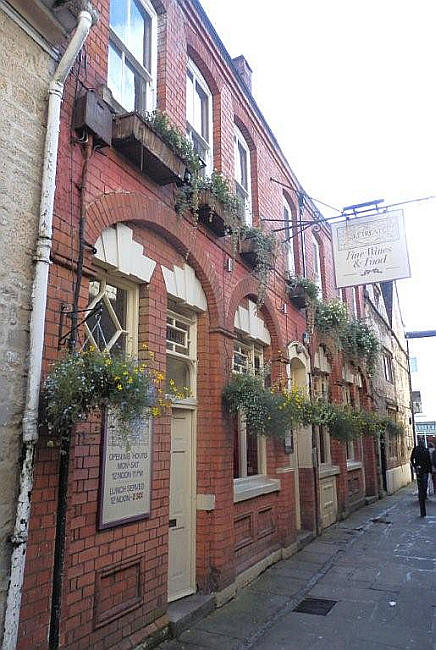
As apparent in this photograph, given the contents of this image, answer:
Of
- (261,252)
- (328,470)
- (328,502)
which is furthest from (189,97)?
(328,502)

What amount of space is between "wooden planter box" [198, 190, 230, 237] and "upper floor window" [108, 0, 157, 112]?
128 centimetres

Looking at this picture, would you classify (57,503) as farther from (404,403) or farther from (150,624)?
(404,403)

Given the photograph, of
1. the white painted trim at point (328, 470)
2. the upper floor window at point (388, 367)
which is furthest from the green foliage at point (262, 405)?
the upper floor window at point (388, 367)

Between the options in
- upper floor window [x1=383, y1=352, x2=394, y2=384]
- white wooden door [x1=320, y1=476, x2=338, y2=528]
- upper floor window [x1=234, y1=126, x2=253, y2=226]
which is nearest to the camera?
upper floor window [x1=234, y1=126, x2=253, y2=226]

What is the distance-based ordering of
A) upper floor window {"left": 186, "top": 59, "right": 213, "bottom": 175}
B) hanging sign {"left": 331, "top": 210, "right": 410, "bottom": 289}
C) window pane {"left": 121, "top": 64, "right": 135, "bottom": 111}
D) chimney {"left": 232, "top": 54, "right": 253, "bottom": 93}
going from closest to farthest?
1. window pane {"left": 121, "top": 64, "right": 135, "bottom": 111}
2. upper floor window {"left": 186, "top": 59, "right": 213, "bottom": 175}
3. hanging sign {"left": 331, "top": 210, "right": 410, "bottom": 289}
4. chimney {"left": 232, "top": 54, "right": 253, "bottom": 93}

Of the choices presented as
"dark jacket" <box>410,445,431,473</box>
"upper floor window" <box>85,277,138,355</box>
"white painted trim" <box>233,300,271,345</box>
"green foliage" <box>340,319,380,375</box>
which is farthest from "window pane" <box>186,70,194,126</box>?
"dark jacket" <box>410,445,431,473</box>

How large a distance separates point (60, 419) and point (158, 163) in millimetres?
3015

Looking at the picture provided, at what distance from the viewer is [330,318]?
11.7 m

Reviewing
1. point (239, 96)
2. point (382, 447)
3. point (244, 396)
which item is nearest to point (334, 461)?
point (382, 447)

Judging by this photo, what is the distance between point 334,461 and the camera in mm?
12805

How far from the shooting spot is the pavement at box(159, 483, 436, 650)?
5.09 meters

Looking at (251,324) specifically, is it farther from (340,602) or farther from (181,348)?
(340,602)

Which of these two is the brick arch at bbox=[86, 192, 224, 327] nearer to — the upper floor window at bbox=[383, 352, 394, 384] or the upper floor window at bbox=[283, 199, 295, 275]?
the upper floor window at bbox=[283, 199, 295, 275]

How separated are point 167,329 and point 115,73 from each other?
9.80 feet
